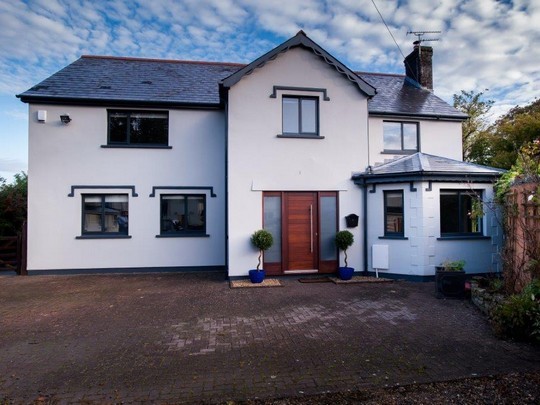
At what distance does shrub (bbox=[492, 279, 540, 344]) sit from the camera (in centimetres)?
490

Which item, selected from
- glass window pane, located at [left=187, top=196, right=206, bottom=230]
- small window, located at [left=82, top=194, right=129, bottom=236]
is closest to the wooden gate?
small window, located at [left=82, top=194, right=129, bottom=236]

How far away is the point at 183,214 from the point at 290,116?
526 cm

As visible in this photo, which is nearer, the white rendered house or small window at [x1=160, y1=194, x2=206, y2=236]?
the white rendered house

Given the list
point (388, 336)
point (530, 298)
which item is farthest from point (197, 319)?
point (530, 298)

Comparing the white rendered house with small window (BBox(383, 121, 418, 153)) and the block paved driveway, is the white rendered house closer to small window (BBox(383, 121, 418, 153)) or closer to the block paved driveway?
small window (BBox(383, 121, 418, 153))

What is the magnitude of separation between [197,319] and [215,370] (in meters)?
2.24

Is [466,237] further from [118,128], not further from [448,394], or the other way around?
[118,128]

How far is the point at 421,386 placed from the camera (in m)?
3.73

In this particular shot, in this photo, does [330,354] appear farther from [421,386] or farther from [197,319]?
[197,319]

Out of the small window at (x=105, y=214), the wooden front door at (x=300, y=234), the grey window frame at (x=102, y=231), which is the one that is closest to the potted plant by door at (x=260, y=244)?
the wooden front door at (x=300, y=234)

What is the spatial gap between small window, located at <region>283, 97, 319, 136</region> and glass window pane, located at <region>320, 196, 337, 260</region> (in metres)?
2.35

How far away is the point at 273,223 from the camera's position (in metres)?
10.0

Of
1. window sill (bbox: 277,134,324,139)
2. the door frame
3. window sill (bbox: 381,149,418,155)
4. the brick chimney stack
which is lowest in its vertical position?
the door frame

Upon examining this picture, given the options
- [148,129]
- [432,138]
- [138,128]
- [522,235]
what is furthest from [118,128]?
[522,235]
